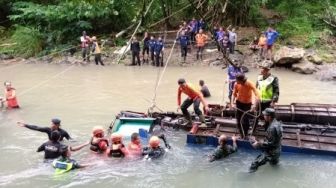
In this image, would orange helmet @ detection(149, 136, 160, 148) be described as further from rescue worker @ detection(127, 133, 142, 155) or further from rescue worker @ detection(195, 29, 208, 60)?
rescue worker @ detection(195, 29, 208, 60)

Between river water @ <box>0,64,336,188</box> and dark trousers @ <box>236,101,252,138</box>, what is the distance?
1.83ft

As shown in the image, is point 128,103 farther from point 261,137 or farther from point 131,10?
point 131,10

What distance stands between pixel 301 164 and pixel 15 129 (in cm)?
875

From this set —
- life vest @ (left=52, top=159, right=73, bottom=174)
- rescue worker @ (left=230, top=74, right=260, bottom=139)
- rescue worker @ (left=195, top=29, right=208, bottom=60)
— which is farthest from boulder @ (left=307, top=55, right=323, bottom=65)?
life vest @ (left=52, top=159, right=73, bottom=174)

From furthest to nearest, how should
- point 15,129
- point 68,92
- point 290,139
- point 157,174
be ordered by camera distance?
point 68,92, point 15,129, point 290,139, point 157,174

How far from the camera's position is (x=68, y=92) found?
19.1 metres

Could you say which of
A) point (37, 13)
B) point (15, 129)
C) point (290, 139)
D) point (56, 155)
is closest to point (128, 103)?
point (15, 129)

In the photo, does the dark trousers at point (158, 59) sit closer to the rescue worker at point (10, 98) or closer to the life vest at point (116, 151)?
the rescue worker at point (10, 98)

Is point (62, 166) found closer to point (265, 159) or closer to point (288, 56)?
point (265, 159)

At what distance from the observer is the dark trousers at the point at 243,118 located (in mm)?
10961

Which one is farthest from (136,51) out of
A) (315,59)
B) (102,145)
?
(102,145)

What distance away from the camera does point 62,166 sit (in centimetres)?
1071

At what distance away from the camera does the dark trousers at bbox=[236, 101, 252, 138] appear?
10961mm

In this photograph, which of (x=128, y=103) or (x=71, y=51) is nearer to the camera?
(x=128, y=103)
